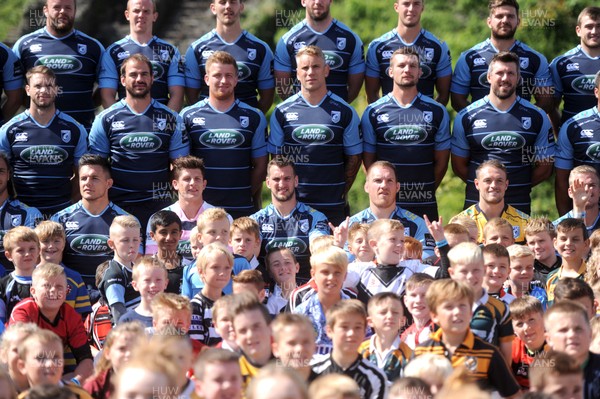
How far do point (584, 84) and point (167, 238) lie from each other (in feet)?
15.5

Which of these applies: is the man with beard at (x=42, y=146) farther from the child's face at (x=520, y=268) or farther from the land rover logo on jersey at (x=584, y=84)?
the land rover logo on jersey at (x=584, y=84)

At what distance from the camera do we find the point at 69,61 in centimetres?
1295

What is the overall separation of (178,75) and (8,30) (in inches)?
276

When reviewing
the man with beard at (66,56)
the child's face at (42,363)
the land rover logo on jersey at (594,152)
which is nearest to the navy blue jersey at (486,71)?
the land rover logo on jersey at (594,152)

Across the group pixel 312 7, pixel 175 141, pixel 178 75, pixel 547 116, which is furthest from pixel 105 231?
pixel 547 116

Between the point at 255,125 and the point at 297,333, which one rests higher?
the point at 255,125

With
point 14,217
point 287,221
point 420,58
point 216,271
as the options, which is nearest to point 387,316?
point 216,271

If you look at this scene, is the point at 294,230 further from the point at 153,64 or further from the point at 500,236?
the point at 153,64

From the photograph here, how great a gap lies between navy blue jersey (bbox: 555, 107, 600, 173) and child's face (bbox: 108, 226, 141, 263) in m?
4.46

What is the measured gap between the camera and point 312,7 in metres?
13.2

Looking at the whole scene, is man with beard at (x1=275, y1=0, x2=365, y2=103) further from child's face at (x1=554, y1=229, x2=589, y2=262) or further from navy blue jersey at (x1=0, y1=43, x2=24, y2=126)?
child's face at (x1=554, y1=229, x2=589, y2=262)

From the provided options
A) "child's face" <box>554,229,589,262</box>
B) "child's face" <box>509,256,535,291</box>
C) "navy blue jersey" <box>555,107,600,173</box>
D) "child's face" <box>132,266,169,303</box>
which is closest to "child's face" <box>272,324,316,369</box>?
"child's face" <box>132,266,169,303</box>

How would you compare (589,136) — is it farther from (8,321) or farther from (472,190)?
(8,321)

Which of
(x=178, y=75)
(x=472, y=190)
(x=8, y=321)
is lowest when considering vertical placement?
(x=8, y=321)
